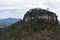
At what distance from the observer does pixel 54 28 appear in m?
32.5

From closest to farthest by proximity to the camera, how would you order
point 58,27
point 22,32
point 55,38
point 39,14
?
point 55,38 → point 22,32 → point 58,27 → point 39,14

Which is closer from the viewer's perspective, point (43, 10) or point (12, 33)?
point (12, 33)

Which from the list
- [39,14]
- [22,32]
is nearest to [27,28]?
[22,32]

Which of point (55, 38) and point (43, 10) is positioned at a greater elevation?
point (43, 10)

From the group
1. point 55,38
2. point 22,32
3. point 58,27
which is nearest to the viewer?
point 55,38

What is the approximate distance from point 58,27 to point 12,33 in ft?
23.8

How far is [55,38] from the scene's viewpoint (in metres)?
28.0

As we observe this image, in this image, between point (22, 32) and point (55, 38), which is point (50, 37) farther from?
point (22, 32)

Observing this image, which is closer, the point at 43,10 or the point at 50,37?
the point at 50,37

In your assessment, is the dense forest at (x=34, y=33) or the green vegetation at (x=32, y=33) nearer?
the dense forest at (x=34, y=33)

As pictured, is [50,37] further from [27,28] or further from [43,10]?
[43,10]

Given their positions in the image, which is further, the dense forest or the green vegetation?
the green vegetation

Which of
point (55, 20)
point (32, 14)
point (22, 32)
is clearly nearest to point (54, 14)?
point (55, 20)

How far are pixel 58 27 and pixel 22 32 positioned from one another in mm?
5906
